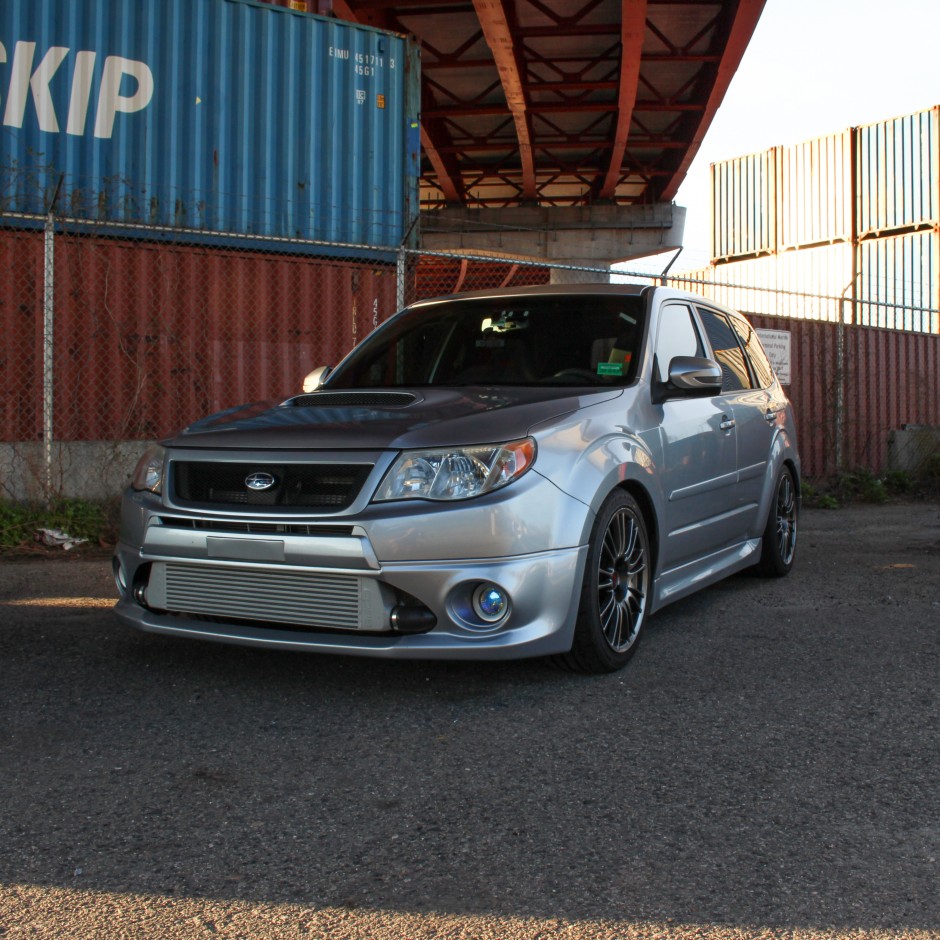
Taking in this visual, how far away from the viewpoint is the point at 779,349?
41.0ft

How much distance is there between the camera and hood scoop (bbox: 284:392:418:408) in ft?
13.4

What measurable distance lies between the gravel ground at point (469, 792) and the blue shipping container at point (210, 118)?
608 cm

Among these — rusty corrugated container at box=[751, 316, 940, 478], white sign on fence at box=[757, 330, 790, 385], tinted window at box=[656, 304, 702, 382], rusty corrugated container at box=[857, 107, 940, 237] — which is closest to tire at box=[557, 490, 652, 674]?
tinted window at box=[656, 304, 702, 382]

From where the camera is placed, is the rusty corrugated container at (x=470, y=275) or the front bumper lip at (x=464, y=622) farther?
the rusty corrugated container at (x=470, y=275)

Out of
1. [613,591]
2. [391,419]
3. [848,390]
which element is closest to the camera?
[391,419]

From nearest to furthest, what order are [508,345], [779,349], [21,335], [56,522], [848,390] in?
[508,345] → [56,522] → [21,335] → [779,349] → [848,390]

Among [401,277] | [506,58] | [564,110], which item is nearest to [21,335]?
[401,277]

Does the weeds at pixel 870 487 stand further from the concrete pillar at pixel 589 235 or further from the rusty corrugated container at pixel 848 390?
the concrete pillar at pixel 589 235

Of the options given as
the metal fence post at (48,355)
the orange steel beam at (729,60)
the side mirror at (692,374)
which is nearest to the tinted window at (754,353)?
the side mirror at (692,374)

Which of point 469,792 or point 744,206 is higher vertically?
point 744,206

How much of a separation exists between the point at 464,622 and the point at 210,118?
8060mm

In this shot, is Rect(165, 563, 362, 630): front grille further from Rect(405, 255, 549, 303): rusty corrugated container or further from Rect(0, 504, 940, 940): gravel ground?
Rect(405, 255, 549, 303): rusty corrugated container

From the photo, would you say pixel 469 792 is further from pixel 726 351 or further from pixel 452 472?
pixel 726 351

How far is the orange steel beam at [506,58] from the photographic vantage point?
15.8 metres
